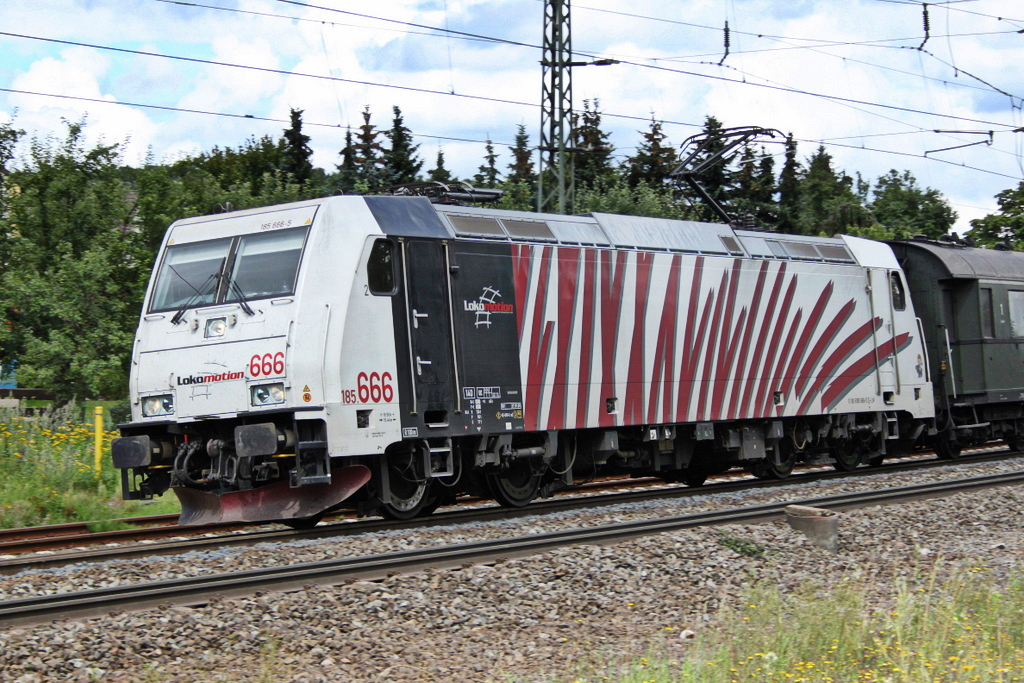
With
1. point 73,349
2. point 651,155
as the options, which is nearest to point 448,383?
point 73,349

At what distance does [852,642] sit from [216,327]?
6883 mm

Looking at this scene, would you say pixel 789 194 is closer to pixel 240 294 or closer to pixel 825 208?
pixel 825 208

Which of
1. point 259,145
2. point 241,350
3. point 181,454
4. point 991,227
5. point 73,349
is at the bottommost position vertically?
point 181,454

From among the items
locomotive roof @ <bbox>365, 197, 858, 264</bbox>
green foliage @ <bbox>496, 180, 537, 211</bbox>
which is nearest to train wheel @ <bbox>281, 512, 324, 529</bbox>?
locomotive roof @ <bbox>365, 197, 858, 264</bbox>

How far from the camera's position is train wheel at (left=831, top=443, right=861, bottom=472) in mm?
17516

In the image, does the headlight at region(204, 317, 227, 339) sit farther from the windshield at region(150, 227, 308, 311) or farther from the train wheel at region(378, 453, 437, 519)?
the train wheel at region(378, 453, 437, 519)

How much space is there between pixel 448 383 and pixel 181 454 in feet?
9.24

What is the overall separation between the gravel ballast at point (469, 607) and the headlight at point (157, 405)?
2.03 metres

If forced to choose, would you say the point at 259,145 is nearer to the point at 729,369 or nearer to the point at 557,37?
the point at 557,37

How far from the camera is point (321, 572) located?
26.8 ft

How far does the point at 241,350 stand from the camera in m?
10.6

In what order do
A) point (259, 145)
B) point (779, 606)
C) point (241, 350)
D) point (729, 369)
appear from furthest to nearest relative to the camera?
point (259, 145), point (729, 369), point (241, 350), point (779, 606)

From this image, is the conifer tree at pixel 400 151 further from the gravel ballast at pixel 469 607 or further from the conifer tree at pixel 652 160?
the gravel ballast at pixel 469 607

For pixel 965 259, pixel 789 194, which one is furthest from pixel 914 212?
pixel 965 259
